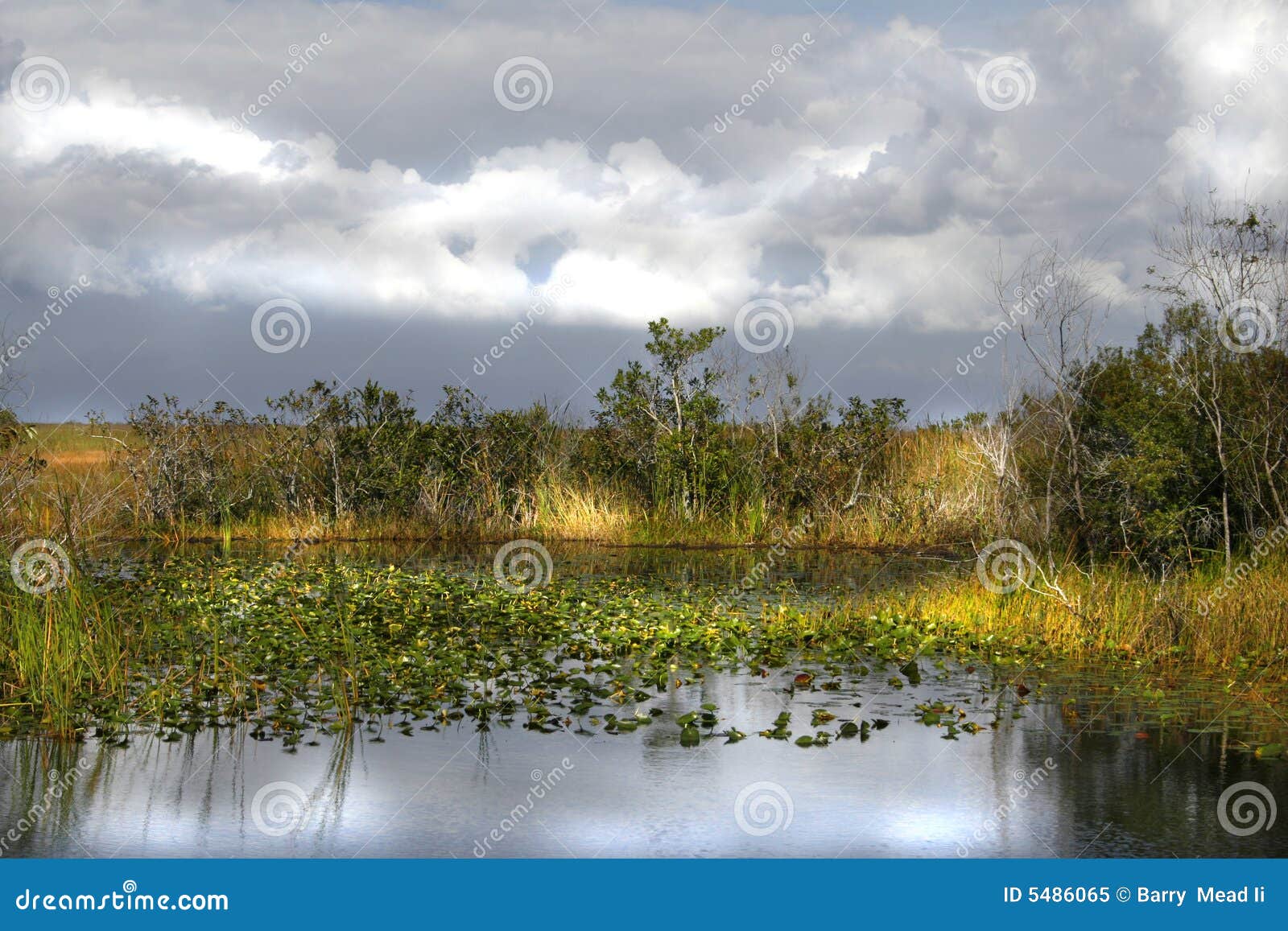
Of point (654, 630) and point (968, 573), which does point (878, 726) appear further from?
point (968, 573)

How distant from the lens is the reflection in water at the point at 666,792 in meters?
6.05

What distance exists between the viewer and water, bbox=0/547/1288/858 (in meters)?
6.07

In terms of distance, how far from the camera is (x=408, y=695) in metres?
9.38

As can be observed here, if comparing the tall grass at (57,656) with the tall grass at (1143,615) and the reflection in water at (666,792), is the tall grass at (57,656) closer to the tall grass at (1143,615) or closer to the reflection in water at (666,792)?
the reflection in water at (666,792)

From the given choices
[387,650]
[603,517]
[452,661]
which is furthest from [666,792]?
[603,517]

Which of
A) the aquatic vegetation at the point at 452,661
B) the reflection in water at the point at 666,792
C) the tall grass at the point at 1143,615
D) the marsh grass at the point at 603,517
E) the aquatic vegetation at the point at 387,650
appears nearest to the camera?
the reflection in water at the point at 666,792

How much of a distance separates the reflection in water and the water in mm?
19

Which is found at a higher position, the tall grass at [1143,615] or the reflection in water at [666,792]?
the tall grass at [1143,615]

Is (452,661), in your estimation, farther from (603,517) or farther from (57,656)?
(603,517)

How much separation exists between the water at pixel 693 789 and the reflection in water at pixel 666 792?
19 mm

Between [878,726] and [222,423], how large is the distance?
63.3 ft

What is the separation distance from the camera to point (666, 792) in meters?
6.89

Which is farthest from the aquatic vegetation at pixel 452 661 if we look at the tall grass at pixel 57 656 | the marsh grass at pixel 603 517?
the marsh grass at pixel 603 517

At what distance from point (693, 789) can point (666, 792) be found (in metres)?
0.18
